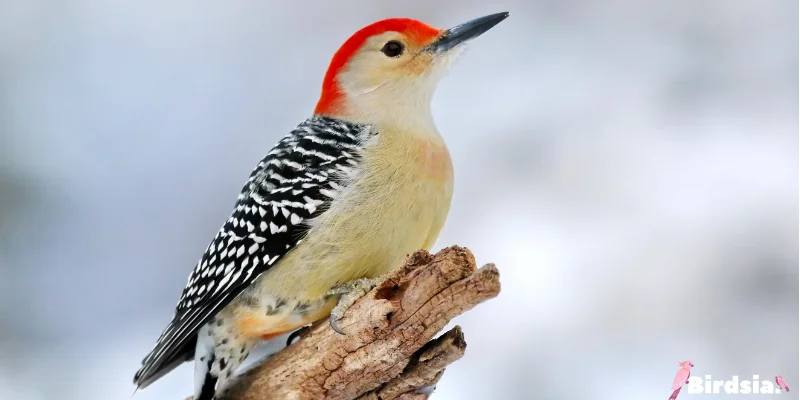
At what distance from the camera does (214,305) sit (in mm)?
1953

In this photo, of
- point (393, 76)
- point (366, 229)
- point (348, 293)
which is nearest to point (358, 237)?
Answer: point (366, 229)

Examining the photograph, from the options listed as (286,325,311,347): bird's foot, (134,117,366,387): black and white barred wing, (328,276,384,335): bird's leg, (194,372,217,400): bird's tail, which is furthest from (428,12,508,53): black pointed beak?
(194,372,217,400): bird's tail

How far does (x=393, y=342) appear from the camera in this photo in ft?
5.76

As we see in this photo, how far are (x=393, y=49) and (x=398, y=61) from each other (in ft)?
0.13

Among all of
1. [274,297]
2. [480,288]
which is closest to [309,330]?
[274,297]

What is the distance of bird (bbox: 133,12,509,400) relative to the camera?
1.90 m

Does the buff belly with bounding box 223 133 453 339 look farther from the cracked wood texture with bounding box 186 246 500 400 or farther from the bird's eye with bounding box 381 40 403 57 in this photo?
the bird's eye with bounding box 381 40 403 57

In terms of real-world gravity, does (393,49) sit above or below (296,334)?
above

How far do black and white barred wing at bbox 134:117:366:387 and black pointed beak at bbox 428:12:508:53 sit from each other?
0.32m

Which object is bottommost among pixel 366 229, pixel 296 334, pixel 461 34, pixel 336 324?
pixel 336 324

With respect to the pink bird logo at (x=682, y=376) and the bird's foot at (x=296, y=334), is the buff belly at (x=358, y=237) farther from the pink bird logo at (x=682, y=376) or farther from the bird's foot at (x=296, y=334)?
the pink bird logo at (x=682, y=376)

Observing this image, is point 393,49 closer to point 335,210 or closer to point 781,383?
point 335,210

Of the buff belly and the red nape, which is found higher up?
the red nape

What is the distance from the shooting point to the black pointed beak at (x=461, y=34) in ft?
7.00
